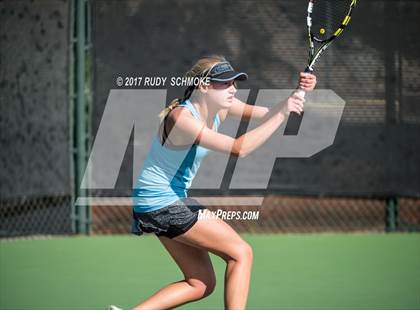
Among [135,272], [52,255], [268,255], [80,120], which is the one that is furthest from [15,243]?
[268,255]

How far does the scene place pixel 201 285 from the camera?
4.35 meters

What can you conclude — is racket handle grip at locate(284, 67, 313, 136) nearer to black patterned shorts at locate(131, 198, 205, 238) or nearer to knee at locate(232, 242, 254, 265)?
black patterned shorts at locate(131, 198, 205, 238)

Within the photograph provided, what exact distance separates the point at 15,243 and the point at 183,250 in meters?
4.39

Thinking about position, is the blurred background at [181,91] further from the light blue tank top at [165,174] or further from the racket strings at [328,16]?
the light blue tank top at [165,174]

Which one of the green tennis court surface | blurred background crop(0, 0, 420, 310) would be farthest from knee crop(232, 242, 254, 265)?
blurred background crop(0, 0, 420, 310)

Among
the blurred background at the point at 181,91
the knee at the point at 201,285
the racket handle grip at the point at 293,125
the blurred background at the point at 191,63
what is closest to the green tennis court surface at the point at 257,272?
the blurred background at the point at 181,91

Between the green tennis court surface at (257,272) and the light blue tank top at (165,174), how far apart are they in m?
1.55

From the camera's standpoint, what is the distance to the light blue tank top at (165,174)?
13.9 feet

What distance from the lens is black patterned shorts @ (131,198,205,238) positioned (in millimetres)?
4137

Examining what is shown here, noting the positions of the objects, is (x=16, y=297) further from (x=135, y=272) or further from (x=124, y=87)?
(x=124, y=87)

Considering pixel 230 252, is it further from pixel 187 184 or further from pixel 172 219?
pixel 187 184

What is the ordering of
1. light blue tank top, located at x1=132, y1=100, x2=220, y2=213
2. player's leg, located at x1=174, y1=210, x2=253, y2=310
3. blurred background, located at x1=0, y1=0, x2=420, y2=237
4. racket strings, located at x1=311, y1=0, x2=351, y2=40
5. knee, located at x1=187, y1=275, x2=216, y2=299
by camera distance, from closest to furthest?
player's leg, located at x1=174, y1=210, x2=253, y2=310, light blue tank top, located at x1=132, y1=100, x2=220, y2=213, knee, located at x1=187, y1=275, x2=216, y2=299, racket strings, located at x1=311, y1=0, x2=351, y2=40, blurred background, located at x1=0, y1=0, x2=420, y2=237

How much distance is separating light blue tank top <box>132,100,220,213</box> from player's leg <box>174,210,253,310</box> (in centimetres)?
23

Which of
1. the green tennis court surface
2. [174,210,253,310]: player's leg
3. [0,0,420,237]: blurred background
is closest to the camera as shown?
[174,210,253,310]: player's leg
